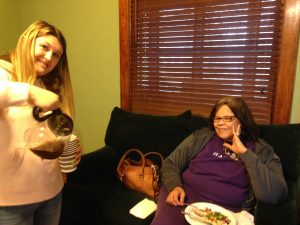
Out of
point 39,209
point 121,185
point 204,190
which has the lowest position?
point 121,185

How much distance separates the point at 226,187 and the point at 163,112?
41.8 inches

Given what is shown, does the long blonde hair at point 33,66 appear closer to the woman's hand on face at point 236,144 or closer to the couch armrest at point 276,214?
the woman's hand on face at point 236,144

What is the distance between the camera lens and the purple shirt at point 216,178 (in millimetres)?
1489

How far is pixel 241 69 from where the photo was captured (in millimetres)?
2039

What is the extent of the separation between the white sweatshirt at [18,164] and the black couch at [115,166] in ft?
2.14

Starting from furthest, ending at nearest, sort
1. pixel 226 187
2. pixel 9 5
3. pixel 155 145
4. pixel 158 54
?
pixel 9 5 < pixel 158 54 < pixel 155 145 < pixel 226 187

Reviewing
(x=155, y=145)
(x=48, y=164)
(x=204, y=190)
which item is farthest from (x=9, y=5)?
(x=204, y=190)

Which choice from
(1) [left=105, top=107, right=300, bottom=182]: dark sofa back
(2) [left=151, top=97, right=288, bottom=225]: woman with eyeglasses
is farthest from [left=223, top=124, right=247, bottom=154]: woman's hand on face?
(1) [left=105, top=107, right=300, bottom=182]: dark sofa back

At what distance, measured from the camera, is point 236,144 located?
149 centimetres

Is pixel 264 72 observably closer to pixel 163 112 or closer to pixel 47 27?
pixel 163 112

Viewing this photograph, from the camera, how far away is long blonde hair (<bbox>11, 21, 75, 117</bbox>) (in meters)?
1.02

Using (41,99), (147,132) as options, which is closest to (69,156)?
(41,99)

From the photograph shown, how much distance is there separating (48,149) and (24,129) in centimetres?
12

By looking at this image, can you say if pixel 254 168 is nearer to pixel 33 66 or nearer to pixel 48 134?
pixel 48 134
